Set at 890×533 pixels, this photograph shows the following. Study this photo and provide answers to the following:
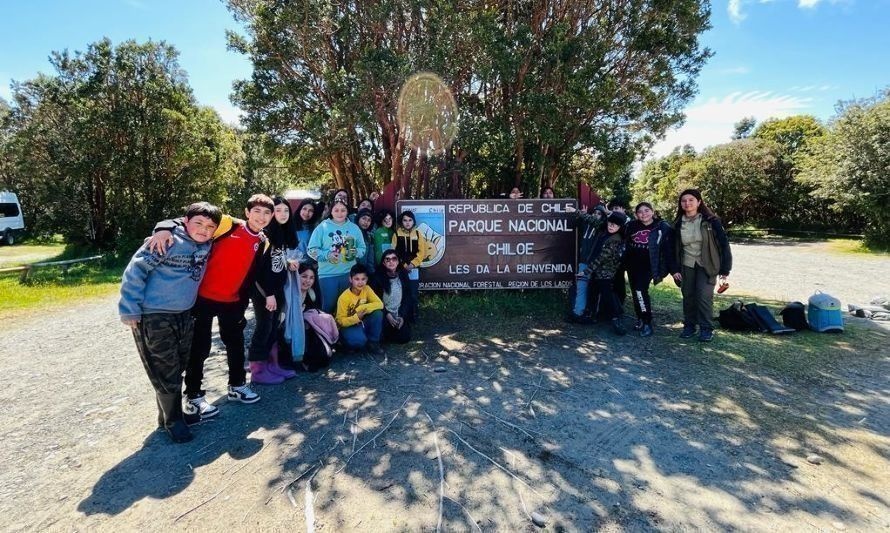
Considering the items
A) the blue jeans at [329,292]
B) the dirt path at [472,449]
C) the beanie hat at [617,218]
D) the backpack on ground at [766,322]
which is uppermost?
the beanie hat at [617,218]

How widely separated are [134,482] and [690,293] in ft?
19.3

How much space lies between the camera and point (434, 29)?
6758 mm

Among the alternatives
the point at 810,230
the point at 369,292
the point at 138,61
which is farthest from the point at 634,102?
the point at 810,230

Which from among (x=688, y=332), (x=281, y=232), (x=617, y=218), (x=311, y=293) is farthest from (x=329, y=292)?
(x=688, y=332)

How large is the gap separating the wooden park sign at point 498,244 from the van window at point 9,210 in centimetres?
3017

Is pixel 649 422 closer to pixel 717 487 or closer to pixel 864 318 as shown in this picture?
pixel 717 487

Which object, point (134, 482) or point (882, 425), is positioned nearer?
point (134, 482)

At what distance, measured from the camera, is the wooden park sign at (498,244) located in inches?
267

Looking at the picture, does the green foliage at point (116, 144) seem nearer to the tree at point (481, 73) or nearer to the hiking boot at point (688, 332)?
the tree at point (481, 73)

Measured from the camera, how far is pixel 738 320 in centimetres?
602

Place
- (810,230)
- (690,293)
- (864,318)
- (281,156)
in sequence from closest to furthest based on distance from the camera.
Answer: (690,293)
(864,318)
(281,156)
(810,230)

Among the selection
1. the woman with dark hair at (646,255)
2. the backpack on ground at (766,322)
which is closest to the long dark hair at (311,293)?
the woman with dark hair at (646,255)

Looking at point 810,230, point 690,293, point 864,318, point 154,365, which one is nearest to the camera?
point 154,365

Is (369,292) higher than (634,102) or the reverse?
the reverse
